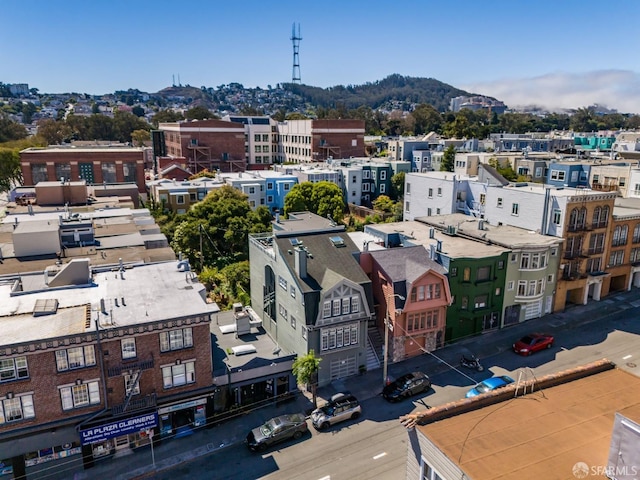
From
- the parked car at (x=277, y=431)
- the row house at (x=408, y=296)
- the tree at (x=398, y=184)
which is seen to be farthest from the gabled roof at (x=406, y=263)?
the tree at (x=398, y=184)

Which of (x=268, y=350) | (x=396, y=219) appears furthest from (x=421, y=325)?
(x=396, y=219)

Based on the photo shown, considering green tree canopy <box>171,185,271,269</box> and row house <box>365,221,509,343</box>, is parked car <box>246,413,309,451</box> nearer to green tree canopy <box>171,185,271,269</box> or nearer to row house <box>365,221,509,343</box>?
row house <box>365,221,509,343</box>

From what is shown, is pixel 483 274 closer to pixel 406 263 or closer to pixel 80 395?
pixel 406 263

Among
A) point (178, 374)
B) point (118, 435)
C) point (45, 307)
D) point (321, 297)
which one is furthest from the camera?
point (321, 297)

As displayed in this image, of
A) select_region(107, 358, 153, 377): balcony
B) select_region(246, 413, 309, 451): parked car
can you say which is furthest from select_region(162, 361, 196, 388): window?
select_region(246, 413, 309, 451): parked car

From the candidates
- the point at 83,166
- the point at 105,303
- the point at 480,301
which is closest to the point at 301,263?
the point at 105,303

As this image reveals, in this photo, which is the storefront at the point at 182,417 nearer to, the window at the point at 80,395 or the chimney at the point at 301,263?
the window at the point at 80,395
